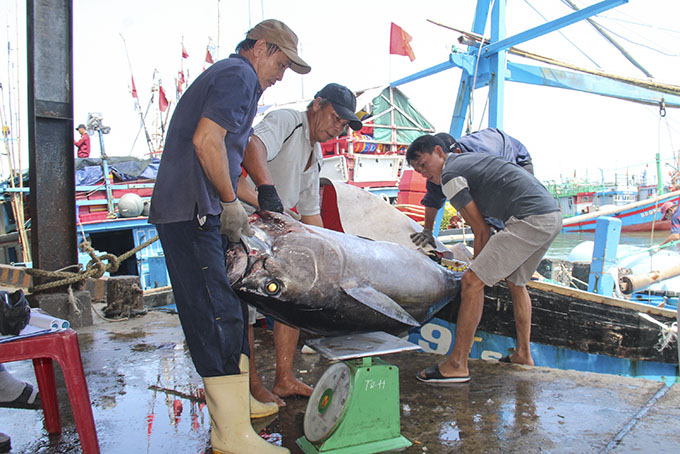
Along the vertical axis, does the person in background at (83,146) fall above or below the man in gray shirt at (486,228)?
above

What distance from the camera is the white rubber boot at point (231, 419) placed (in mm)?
1888

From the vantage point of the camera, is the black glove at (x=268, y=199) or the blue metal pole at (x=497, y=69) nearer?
the black glove at (x=268, y=199)

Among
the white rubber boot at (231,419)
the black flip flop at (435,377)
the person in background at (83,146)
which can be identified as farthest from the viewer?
the person in background at (83,146)

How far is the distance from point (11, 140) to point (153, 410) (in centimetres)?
925

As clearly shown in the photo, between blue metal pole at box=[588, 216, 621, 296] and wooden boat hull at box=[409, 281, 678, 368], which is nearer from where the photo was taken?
wooden boat hull at box=[409, 281, 678, 368]

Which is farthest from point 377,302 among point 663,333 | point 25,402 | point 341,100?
point 663,333

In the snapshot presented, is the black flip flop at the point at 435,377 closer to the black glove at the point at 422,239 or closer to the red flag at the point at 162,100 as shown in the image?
the black glove at the point at 422,239

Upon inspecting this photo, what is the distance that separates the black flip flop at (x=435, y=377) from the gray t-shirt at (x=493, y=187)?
3.46 ft

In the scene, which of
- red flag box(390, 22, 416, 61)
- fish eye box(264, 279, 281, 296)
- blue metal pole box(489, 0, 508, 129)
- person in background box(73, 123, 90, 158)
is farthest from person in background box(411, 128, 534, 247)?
person in background box(73, 123, 90, 158)

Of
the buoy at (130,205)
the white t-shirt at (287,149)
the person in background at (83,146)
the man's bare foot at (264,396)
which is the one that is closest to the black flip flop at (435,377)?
the man's bare foot at (264,396)

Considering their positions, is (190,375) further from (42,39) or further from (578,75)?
(578,75)

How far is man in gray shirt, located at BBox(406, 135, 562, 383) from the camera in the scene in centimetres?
296

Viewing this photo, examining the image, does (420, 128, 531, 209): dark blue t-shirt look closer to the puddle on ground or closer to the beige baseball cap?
the beige baseball cap

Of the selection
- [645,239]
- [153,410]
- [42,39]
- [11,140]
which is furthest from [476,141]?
[645,239]
